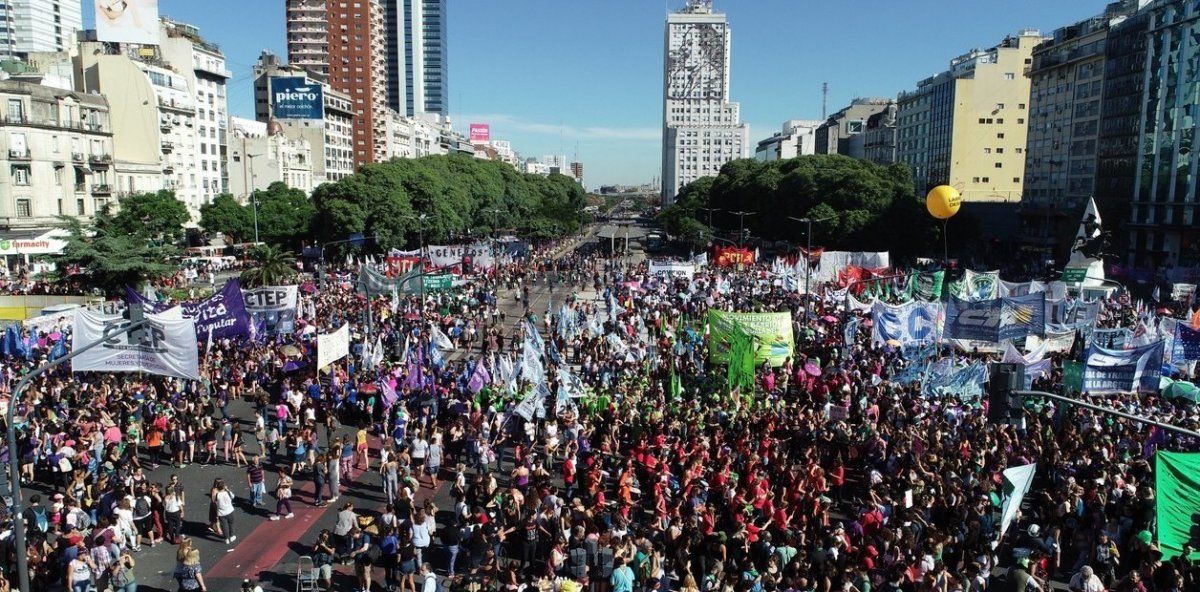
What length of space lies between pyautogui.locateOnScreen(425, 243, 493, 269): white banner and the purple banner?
67.6ft

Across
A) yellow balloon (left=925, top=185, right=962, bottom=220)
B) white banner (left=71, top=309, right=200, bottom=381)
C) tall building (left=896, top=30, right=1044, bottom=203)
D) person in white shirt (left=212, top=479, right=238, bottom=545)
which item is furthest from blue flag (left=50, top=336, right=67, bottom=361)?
tall building (left=896, top=30, right=1044, bottom=203)

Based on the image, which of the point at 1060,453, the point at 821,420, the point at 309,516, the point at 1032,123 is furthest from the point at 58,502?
the point at 1032,123

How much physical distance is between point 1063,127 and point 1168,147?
16.4 meters

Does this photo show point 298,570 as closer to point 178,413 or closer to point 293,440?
point 293,440

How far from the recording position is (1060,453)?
52.6 ft

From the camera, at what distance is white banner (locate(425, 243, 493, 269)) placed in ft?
147

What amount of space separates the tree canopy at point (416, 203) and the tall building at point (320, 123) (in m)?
23.4

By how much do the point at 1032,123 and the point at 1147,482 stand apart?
77082 mm

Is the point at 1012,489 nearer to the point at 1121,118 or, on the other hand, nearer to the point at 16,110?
the point at 16,110

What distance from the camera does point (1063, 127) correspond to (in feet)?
248

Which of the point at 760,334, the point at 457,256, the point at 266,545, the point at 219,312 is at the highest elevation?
the point at 457,256

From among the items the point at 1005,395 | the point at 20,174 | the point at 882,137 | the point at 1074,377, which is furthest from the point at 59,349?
the point at 882,137

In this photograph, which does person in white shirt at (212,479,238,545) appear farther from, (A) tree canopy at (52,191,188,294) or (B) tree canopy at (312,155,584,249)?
(B) tree canopy at (312,155,584,249)

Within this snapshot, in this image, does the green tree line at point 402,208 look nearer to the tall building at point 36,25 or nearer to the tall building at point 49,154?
the tall building at point 49,154
